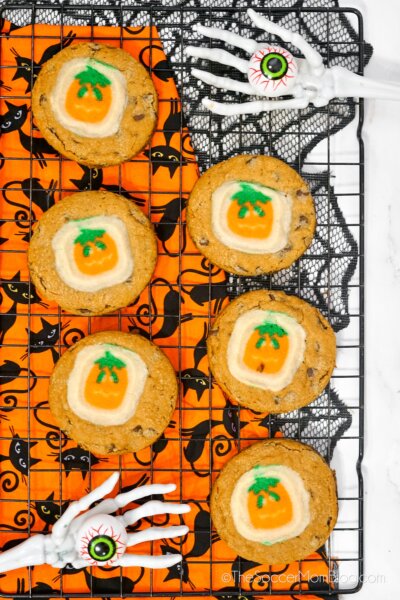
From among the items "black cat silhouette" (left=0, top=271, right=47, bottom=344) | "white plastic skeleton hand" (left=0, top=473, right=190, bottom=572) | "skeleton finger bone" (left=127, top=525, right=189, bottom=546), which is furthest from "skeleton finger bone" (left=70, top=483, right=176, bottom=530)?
"black cat silhouette" (left=0, top=271, right=47, bottom=344)

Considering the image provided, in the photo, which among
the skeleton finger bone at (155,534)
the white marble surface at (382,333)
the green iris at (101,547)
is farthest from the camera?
the white marble surface at (382,333)

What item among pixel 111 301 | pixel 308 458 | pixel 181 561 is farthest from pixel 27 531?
pixel 308 458

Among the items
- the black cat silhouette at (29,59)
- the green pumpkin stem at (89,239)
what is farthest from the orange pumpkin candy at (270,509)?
the black cat silhouette at (29,59)

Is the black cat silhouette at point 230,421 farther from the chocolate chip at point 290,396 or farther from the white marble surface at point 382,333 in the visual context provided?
the white marble surface at point 382,333

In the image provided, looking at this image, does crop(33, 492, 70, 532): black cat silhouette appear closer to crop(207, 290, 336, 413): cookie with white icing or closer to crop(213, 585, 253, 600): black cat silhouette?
crop(213, 585, 253, 600): black cat silhouette

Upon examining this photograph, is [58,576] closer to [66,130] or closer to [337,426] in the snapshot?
[337,426]

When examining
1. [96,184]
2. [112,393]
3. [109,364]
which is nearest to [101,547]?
[112,393]
